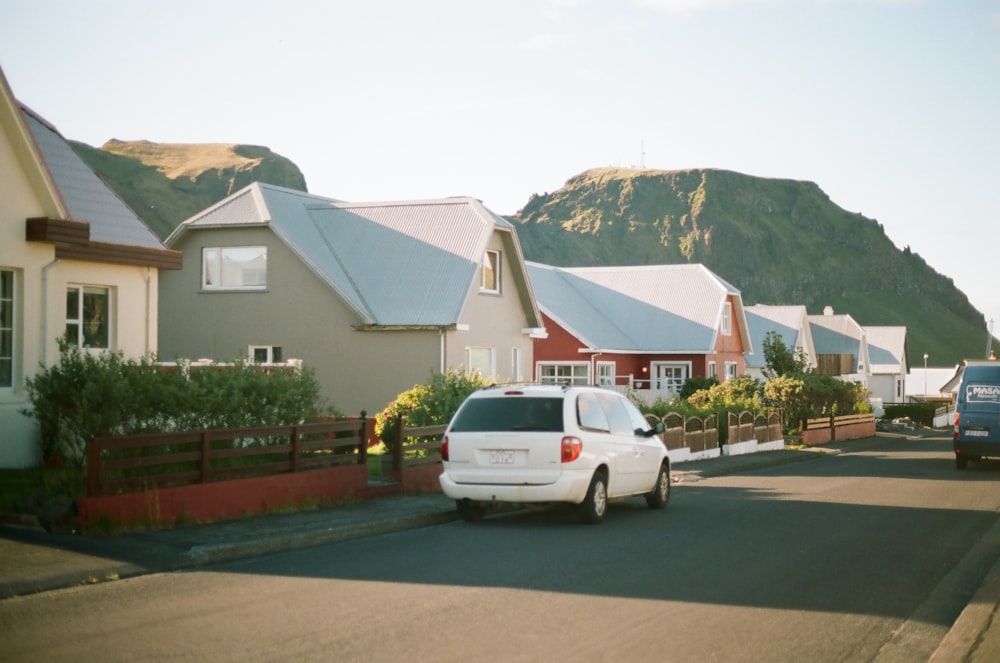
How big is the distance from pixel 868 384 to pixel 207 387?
90.5m

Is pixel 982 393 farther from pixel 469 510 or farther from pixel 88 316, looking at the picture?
pixel 88 316

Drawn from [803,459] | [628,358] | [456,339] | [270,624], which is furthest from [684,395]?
[270,624]

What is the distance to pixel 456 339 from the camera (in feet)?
107

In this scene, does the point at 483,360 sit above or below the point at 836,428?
above

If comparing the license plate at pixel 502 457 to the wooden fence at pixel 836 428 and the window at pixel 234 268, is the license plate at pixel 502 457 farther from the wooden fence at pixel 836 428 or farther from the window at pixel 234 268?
the wooden fence at pixel 836 428

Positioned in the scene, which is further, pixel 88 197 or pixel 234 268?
pixel 234 268

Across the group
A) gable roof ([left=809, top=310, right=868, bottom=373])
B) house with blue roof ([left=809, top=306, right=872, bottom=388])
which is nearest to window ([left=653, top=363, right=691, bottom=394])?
house with blue roof ([left=809, top=306, right=872, bottom=388])

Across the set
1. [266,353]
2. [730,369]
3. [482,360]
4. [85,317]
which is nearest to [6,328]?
[85,317]

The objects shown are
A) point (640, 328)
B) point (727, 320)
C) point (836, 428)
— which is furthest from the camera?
point (727, 320)

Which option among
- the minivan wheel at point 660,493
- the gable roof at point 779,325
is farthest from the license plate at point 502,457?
the gable roof at point 779,325

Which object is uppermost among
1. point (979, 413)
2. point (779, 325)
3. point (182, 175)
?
point (182, 175)

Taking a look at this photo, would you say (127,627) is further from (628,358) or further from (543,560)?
(628,358)

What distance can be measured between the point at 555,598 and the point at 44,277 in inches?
444

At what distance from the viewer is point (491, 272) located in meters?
35.2
